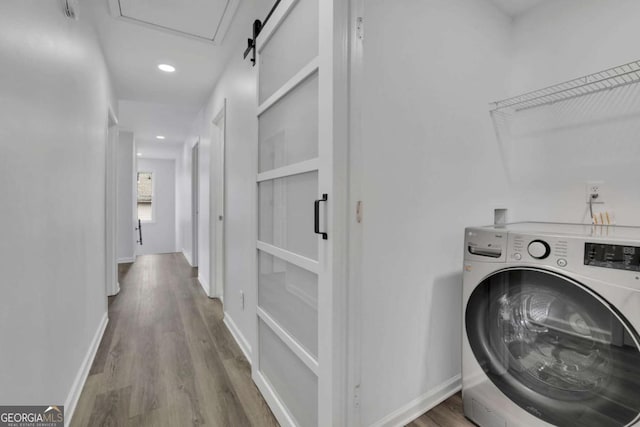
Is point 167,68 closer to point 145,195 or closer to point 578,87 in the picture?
point 578,87


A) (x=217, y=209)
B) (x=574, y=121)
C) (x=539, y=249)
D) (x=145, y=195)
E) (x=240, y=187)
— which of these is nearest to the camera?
(x=539, y=249)

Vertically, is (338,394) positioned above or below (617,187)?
below

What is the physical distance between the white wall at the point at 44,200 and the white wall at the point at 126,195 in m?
3.36

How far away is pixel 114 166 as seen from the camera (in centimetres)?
330

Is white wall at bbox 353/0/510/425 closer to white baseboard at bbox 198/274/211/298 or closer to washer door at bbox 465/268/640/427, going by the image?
washer door at bbox 465/268/640/427

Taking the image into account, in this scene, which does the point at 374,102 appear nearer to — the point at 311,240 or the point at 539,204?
the point at 311,240

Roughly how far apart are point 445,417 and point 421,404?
0.45 feet

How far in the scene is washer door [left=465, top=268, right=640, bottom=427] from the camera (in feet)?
3.34

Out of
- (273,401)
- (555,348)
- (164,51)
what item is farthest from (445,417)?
(164,51)

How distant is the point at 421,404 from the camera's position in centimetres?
149

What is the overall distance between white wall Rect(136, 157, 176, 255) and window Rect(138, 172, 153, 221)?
176 mm

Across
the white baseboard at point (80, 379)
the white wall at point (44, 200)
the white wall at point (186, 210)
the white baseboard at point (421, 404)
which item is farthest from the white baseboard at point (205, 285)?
the white baseboard at point (421, 404)

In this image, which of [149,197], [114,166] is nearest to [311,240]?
[114,166]

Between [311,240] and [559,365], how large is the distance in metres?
1.14
